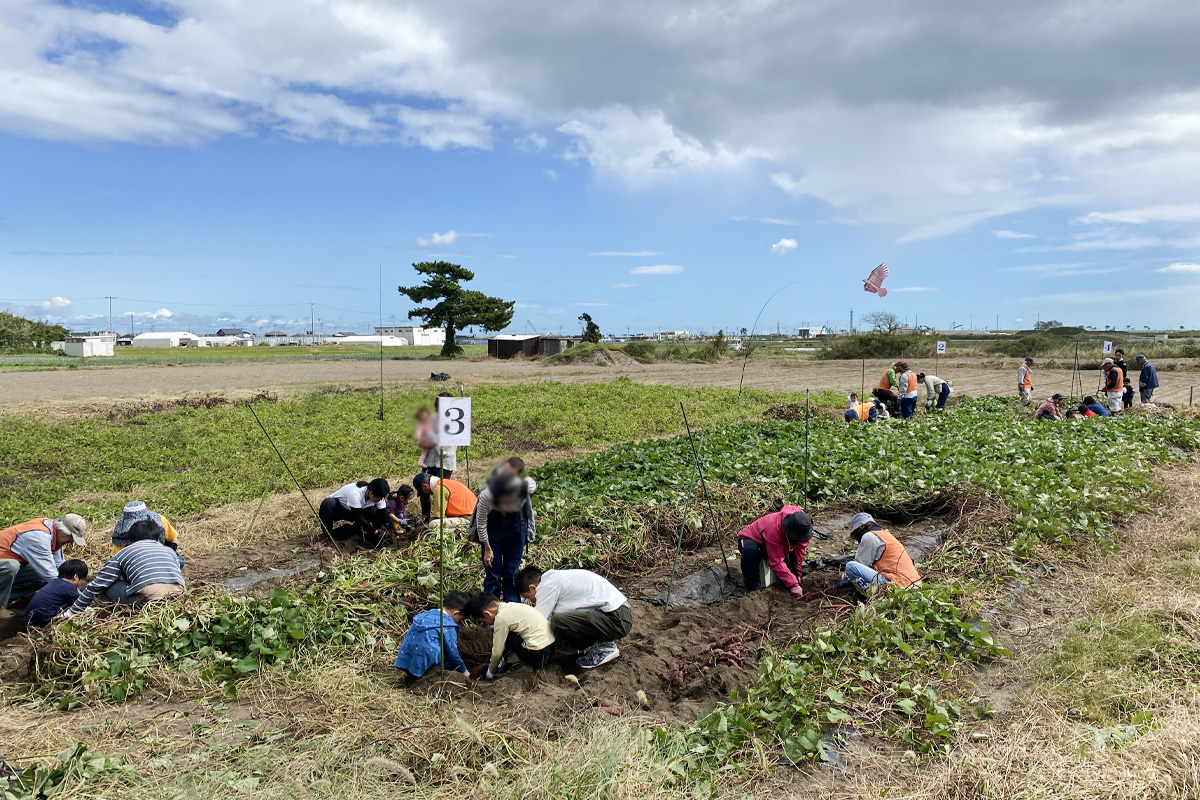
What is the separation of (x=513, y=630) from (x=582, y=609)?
492 mm

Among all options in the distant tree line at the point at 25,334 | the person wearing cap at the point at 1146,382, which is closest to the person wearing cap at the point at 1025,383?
the person wearing cap at the point at 1146,382

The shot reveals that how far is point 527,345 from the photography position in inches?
2114

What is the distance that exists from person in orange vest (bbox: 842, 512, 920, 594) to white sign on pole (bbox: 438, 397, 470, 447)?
3.46 m

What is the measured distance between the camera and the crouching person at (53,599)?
5.41 meters

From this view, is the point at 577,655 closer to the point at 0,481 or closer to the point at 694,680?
the point at 694,680

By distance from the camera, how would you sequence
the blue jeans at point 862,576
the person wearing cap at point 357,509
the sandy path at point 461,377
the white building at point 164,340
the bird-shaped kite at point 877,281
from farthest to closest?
the white building at point 164,340 → the sandy path at point 461,377 → the bird-shaped kite at point 877,281 → the person wearing cap at point 357,509 → the blue jeans at point 862,576

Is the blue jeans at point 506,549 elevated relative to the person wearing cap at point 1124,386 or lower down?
lower down

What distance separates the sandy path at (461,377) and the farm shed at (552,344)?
9.99 metres

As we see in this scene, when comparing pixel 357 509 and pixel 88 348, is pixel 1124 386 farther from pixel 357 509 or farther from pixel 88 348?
pixel 88 348

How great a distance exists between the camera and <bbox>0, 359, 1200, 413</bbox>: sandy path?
947 inches

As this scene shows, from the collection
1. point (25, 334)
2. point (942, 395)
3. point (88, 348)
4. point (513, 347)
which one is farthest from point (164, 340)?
point (942, 395)

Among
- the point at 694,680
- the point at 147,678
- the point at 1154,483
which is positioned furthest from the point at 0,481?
the point at 1154,483

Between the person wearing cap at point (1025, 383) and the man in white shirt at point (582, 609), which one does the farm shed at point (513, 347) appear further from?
the man in white shirt at point (582, 609)

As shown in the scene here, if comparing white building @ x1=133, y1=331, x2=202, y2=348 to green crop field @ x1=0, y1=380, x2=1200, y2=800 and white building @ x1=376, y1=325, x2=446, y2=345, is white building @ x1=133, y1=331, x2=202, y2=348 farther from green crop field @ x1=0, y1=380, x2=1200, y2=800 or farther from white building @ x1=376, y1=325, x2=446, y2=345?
green crop field @ x1=0, y1=380, x2=1200, y2=800
